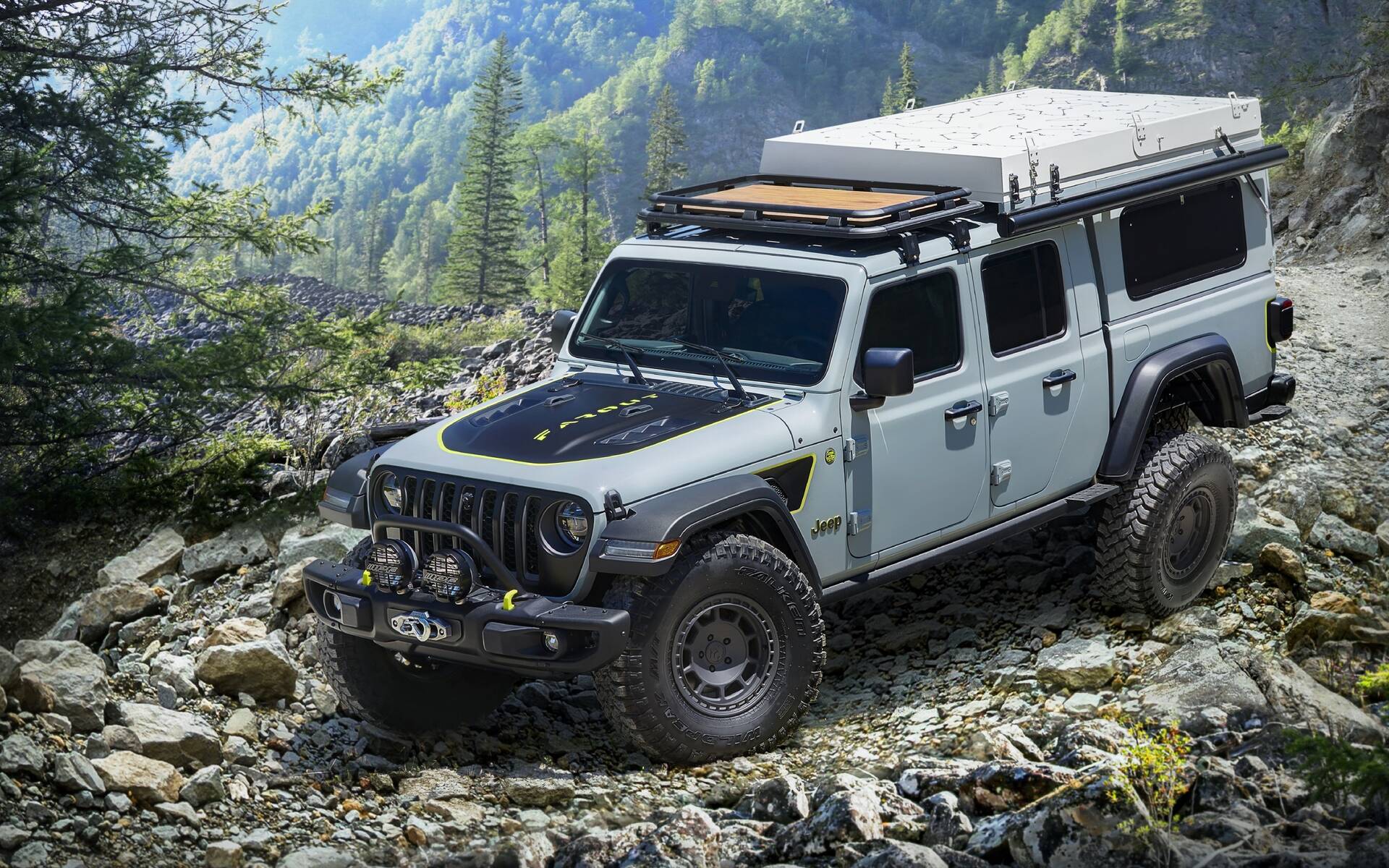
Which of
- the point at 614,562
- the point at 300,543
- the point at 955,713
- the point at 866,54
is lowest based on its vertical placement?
the point at 955,713

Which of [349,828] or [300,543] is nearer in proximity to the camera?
[349,828]

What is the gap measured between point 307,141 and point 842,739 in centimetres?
19871

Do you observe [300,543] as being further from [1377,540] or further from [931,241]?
[1377,540]

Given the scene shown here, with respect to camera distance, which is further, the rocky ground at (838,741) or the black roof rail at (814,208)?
the black roof rail at (814,208)

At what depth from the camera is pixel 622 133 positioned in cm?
15512

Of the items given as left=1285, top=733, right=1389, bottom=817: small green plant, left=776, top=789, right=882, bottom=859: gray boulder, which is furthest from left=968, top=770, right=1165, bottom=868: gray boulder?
left=1285, top=733, right=1389, bottom=817: small green plant

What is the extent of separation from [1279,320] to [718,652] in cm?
459

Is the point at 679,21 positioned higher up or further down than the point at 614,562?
higher up

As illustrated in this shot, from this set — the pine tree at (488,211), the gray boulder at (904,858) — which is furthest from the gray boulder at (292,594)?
the pine tree at (488,211)

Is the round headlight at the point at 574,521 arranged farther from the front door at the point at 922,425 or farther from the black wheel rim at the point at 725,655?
the front door at the point at 922,425

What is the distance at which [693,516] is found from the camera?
5758mm

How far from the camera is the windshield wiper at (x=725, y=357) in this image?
652 centimetres

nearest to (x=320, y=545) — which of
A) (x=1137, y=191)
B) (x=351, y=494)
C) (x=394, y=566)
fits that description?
(x=351, y=494)

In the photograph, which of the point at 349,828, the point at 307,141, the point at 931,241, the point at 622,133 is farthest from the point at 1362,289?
the point at 307,141
